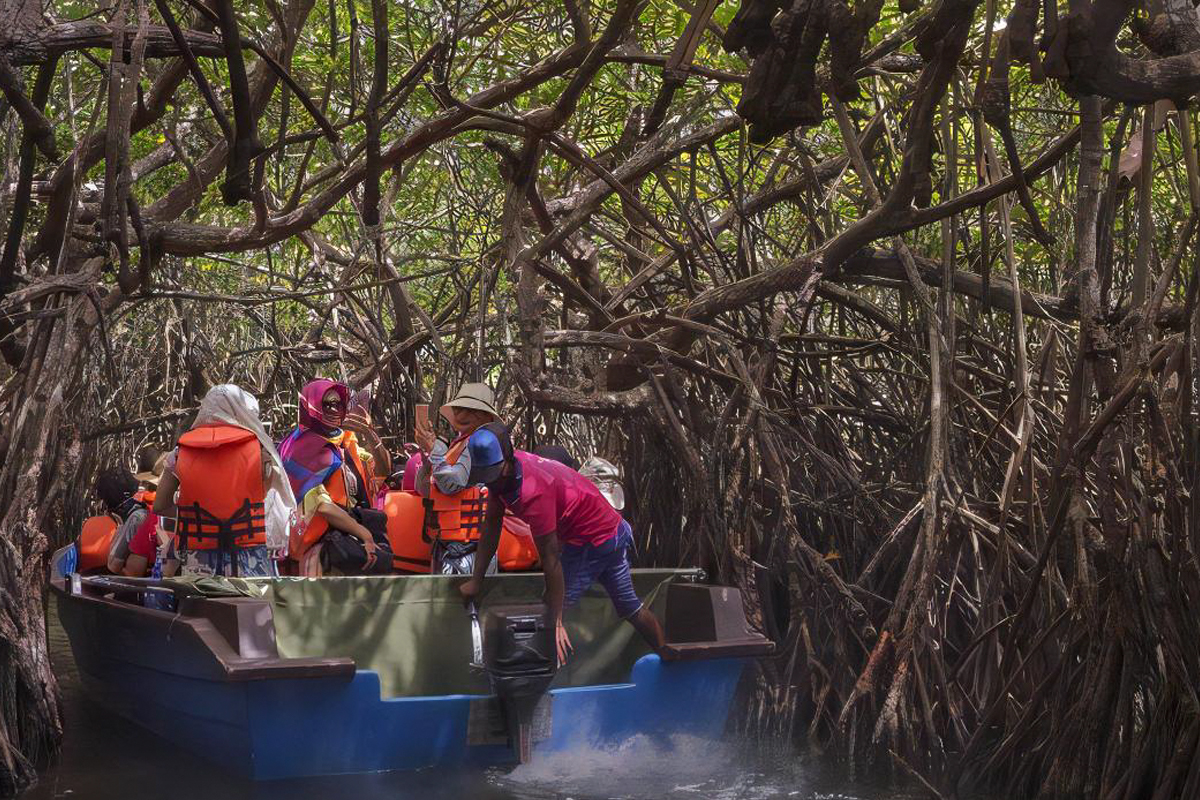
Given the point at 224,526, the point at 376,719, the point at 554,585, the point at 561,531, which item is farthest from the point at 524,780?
the point at 224,526

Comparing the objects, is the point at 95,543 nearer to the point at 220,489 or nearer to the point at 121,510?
the point at 121,510

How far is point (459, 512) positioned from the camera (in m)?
4.96

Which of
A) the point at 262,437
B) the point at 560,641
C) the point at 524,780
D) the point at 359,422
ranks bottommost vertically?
the point at 524,780

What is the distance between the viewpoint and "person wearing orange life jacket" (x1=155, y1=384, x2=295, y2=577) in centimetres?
457

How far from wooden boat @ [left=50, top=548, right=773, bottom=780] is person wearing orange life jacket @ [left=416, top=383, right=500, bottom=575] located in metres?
0.29

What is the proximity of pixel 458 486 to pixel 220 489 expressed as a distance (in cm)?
84

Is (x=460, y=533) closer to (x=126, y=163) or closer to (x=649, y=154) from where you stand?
(x=649, y=154)

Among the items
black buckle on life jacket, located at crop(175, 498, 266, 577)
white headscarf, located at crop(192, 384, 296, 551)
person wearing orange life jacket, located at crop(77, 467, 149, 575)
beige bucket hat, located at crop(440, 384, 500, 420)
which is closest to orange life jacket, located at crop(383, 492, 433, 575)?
white headscarf, located at crop(192, 384, 296, 551)

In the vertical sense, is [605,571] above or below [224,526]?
below

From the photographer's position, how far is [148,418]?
7.49 m

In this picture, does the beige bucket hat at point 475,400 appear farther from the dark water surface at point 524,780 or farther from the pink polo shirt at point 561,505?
the dark water surface at point 524,780

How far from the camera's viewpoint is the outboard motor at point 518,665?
430 centimetres

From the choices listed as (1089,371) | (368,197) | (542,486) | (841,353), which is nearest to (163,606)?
(542,486)

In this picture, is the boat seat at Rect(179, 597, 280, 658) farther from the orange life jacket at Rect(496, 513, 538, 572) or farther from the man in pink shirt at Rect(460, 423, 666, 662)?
the orange life jacket at Rect(496, 513, 538, 572)
